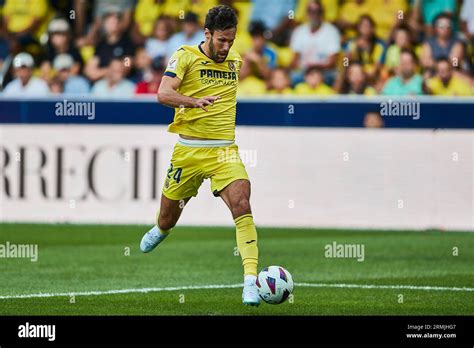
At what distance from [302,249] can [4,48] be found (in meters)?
9.22

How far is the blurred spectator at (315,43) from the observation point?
68.9 ft

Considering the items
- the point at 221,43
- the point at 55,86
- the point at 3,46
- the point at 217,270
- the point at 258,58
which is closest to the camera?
the point at 221,43

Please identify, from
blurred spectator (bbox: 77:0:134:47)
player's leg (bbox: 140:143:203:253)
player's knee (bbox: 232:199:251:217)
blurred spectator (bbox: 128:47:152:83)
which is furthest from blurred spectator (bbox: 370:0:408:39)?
player's knee (bbox: 232:199:251:217)

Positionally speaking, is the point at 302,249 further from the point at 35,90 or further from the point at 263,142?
the point at 35,90

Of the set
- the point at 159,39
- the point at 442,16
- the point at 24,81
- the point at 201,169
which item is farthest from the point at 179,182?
the point at 159,39

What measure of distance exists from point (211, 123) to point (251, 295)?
5.80ft

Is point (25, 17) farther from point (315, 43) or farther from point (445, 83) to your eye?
point (445, 83)

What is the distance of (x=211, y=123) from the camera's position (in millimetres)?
11609

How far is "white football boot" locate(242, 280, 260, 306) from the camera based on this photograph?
10.7m

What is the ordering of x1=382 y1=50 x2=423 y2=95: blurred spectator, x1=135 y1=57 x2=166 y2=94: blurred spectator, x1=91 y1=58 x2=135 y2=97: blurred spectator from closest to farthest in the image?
x1=382 y1=50 x2=423 y2=95: blurred spectator < x1=135 y1=57 x2=166 y2=94: blurred spectator < x1=91 y1=58 x2=135 y2=97: blurred spectator

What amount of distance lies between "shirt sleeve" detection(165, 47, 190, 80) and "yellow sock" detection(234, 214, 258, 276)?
4.64 ft

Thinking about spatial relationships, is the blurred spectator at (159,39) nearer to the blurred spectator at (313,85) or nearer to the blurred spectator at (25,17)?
the blurred spectator at (25,17)

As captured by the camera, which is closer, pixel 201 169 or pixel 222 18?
pixel 222 18

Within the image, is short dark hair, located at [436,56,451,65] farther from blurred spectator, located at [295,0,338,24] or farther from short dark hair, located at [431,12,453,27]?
blurred spectator, located at [295,0,338,24]
